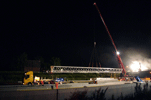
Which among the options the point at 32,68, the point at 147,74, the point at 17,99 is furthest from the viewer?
the point at 147,74

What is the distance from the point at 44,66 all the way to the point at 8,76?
28354 mm

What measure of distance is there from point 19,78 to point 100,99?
37298 millimetres

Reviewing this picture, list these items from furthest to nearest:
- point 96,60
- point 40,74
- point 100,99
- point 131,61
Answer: point 131,61 < point 96,60 < point 40,74 < point 100,99

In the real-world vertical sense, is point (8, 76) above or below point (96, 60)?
below

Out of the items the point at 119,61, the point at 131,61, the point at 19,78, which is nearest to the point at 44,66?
the point at 19,78

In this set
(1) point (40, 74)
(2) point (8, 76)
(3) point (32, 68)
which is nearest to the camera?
(2) point (8, 76)

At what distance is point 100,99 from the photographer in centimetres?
1113

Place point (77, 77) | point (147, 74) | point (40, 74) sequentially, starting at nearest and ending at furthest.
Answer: point (40, 74), point (77, 77), point (147, 74)

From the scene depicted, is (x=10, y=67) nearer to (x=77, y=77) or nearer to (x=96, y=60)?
(x=77, y=77)

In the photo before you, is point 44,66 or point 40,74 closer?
point 40,74

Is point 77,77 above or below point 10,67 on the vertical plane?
below

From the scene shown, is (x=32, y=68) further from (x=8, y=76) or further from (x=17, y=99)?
(x=17, y=99)

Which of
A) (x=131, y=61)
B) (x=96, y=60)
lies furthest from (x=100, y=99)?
(x=131, y=61)

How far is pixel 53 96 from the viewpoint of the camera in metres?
15.1
